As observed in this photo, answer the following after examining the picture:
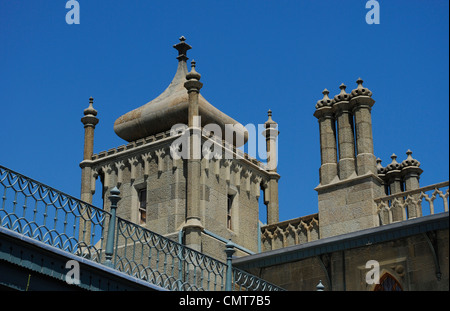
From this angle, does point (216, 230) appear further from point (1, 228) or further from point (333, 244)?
point (1, 228)

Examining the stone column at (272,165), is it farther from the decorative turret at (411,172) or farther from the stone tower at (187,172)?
the decorative turret at (411,172)

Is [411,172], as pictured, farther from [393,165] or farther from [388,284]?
[388,284]

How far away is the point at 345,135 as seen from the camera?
2338cm

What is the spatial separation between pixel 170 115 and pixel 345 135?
19.5ft

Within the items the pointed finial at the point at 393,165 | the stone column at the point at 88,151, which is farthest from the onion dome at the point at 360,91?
the stone column at the point at 88,151

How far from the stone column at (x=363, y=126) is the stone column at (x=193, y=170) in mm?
4624

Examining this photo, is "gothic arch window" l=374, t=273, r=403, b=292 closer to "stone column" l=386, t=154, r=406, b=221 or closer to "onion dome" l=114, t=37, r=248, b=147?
"stone column" l=386, t=154, r=406, b=221

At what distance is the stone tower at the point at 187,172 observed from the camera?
24516 millimetres

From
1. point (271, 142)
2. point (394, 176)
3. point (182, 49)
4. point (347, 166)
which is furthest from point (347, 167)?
point (182, 49)

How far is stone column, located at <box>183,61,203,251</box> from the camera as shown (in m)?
23.6

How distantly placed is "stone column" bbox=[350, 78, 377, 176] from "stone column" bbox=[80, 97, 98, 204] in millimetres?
8921

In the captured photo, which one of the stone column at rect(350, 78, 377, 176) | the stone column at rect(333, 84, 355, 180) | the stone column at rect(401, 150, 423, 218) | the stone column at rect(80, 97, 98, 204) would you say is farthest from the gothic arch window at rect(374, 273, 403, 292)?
the stone column at rect(80, 97, 98, 204)

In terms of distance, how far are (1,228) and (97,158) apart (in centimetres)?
1493
